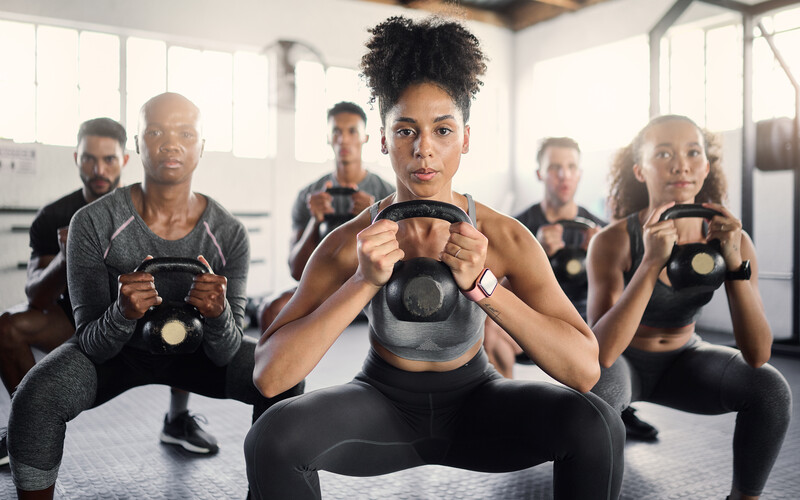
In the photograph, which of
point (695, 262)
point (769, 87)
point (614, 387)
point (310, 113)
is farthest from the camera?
point (310, 113)

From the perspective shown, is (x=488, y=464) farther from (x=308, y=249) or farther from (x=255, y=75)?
(x=255, y=75)

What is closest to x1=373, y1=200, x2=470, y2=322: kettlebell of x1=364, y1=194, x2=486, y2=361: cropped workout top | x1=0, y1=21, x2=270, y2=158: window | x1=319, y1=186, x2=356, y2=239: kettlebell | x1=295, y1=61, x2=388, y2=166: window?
x1=364, y1=194, x2=486, y2=361: cropped workout top

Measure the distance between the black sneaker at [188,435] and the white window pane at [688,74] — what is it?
5184mm

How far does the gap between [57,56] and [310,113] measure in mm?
2478

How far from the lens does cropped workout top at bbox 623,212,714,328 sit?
80.2 inches

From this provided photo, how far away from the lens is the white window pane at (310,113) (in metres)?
7.05

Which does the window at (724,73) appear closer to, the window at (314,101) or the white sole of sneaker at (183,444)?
the window at (314,101)

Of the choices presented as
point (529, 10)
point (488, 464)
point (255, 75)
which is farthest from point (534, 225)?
point (529, 10)

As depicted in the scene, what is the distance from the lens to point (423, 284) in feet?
3.95

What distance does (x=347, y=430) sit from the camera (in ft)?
4.41

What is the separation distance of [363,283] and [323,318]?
112 millimetres

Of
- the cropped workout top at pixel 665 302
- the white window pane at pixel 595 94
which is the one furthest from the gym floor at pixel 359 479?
the white window pane at pixel 595 94

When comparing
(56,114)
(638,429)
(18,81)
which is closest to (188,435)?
(638,429)

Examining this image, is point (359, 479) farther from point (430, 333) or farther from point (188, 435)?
point (430, 333)
